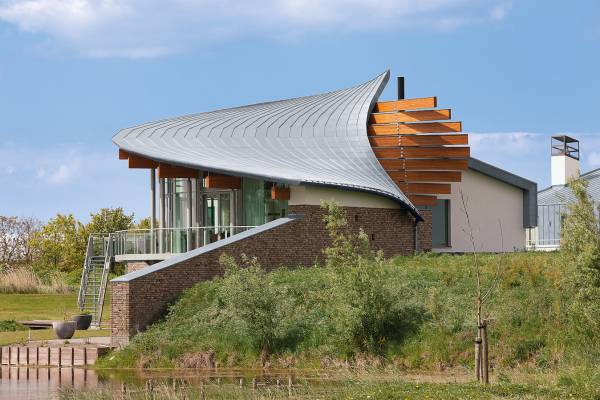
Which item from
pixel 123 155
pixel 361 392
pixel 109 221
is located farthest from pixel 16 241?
pixel 361 392

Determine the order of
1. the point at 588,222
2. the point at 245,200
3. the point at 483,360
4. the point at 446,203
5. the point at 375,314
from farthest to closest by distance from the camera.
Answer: the point at 446,203
the point at 245,200
the point at 375,314
the point at 588,222
the point at 483,360

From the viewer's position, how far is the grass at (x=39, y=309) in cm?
3628

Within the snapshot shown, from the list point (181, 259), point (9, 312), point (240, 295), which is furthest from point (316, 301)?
point (9, 312)

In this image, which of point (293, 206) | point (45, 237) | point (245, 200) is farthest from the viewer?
point (45, 237)

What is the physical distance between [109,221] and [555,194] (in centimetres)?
2927

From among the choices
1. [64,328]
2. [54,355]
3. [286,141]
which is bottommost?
[54,355]

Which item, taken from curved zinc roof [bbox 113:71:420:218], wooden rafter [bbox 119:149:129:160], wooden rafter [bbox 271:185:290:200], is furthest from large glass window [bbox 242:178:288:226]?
wooden rafter [bbox 119:149:129:160]

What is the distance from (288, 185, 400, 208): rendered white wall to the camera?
126 ft

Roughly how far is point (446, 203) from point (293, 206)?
909 centimetres

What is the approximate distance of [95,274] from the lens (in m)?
42.1

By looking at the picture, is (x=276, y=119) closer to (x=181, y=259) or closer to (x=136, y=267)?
(x=136, y=267)

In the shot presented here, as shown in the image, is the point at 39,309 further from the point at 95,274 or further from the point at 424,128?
the point at 424,128

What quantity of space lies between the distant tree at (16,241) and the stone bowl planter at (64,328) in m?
40.4

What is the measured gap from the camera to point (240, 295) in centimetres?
2958
